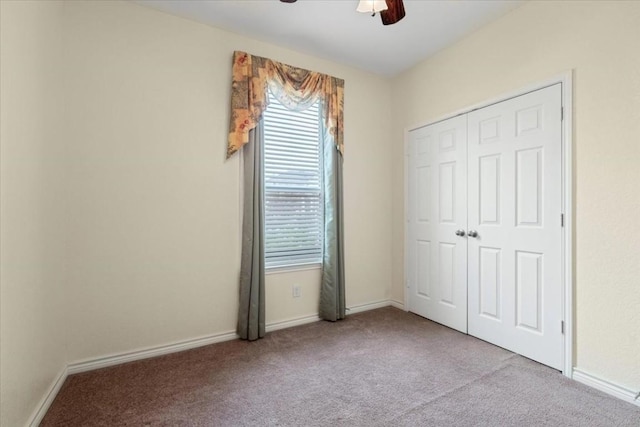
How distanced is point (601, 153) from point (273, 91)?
2.54 metres

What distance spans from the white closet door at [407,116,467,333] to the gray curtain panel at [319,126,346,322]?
2.82ft

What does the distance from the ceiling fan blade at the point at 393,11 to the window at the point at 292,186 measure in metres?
1.48

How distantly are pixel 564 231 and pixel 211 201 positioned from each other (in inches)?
107

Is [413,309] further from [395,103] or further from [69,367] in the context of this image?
[69,367]

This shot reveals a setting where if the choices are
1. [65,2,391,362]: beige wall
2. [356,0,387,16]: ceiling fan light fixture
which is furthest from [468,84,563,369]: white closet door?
[65,2,391,362]: beige wall

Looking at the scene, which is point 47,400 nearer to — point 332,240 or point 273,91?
point 332,240

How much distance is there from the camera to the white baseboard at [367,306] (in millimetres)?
3320

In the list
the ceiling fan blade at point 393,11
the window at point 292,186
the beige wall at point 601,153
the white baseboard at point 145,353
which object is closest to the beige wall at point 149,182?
the white baseboard at point 145,353

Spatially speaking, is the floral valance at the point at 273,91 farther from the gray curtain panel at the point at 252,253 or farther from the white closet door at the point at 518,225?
the white closet door at the point at 518,225

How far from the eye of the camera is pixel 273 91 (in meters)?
2.78

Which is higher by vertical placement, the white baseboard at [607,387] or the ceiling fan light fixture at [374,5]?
the ceiling fan light fixture at [374,5]

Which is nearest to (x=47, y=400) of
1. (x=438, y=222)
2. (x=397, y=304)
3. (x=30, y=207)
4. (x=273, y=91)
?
(x=30, y=207)

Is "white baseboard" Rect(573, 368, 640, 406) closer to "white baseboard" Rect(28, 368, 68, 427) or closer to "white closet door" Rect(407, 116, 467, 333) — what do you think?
"white closet door" Rect(407, 116, 467, 333)

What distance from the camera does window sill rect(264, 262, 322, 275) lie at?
284 cm
